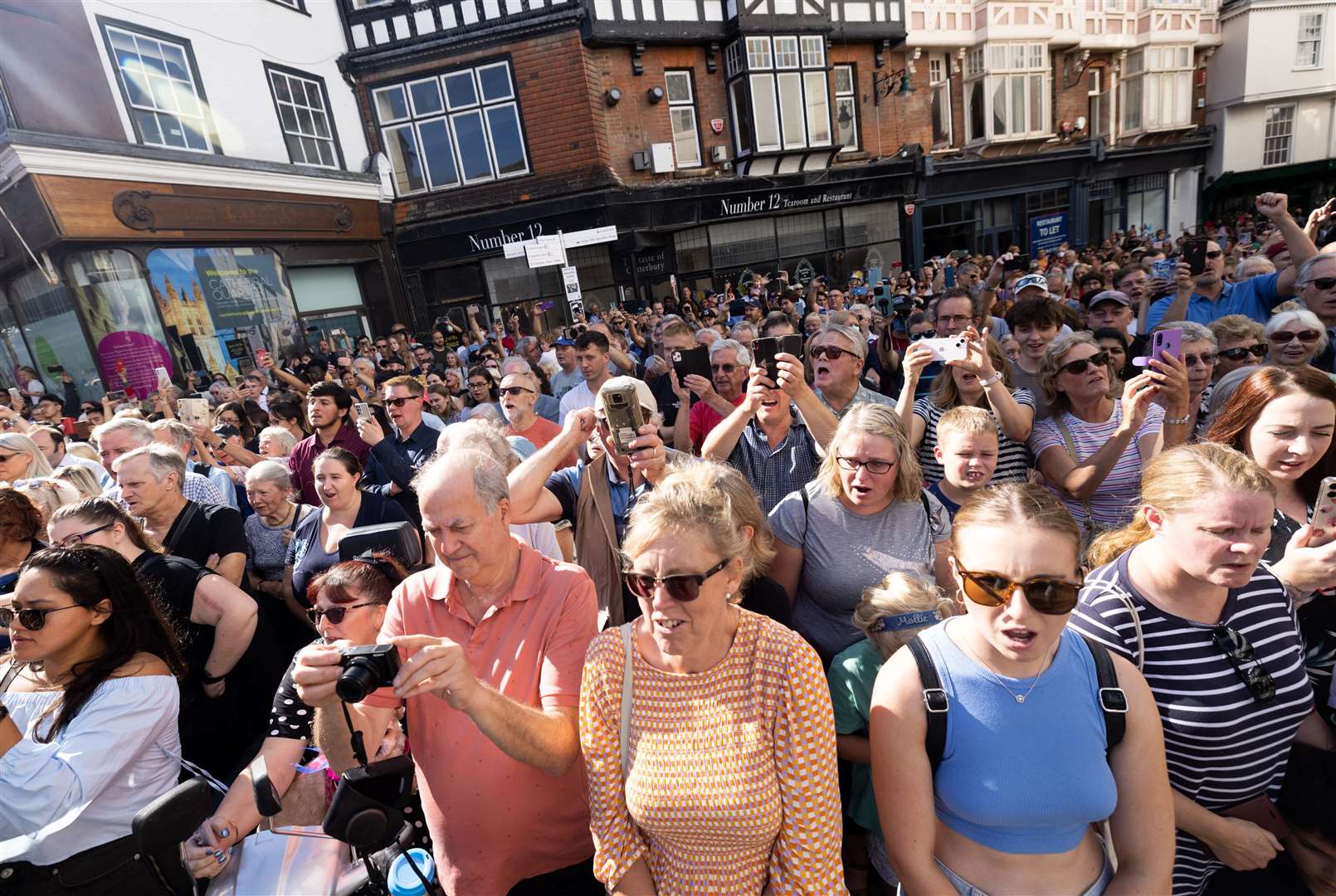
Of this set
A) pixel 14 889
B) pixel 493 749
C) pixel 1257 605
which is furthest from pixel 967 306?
pixel 14 889

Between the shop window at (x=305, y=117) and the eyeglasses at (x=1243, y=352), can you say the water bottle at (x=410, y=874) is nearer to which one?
the eyeglasses at (x=1243, y=352)

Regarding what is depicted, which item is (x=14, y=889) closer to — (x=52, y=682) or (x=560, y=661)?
(x=52, y=682)

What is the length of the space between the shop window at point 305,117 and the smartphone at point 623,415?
12666 mm

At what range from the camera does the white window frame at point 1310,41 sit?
787 inches

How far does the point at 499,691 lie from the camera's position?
62.3 inches

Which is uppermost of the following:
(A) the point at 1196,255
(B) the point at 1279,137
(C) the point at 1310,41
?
(C) the point at 1310,41

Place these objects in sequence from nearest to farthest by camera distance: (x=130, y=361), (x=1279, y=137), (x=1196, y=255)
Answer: (x=1196, y=255) → (x=130, y=361) → (x=1279, y=137)

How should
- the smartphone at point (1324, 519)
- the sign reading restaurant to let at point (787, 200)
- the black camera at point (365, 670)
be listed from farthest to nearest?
the sign reading restaurant to let at point (787, 200) → the smartphone at point (1324, 519) → the black camera at point (365, 670)

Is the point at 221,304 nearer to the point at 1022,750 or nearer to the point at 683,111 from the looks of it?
the point at 683,111

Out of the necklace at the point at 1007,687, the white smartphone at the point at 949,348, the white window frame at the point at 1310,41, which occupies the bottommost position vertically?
the necklace at the point at 1007,687

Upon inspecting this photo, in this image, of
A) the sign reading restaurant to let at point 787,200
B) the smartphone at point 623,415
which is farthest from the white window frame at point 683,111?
the smartphone at point 623,415

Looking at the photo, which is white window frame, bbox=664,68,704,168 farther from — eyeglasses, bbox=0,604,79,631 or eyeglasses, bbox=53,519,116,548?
eyeglasses, bbox=0,604,79,631

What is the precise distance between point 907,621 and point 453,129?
1423cm

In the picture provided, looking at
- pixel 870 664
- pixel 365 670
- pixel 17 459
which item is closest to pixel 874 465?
pixel 870 664
